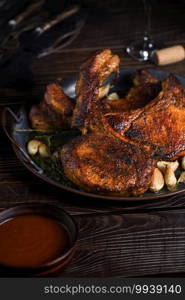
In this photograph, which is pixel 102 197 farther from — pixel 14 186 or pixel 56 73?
pixel 56 73

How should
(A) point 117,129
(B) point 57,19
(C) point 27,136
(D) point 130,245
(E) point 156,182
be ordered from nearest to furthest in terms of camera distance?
(D) point 130,245, (E) point 156,182, (A) point 117,129, (C) point 27,136, (B) point 57,19

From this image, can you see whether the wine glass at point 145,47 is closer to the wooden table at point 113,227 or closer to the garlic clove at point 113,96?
the garlic clove at point 113,96

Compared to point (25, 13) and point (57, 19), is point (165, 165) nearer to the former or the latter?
point (57, 19)

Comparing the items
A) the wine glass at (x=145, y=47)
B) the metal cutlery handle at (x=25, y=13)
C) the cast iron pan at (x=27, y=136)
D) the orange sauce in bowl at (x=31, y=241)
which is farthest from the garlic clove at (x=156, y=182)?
the metal cutlery handle at (x=25, y=13)

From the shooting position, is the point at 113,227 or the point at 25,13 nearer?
the point at 113,227

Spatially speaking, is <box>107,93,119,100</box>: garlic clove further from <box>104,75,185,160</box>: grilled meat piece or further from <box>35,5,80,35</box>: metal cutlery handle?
<box>35,5,80,35</box>: metal cutlery handle

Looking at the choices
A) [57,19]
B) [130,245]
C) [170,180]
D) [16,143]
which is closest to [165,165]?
[170,180]
